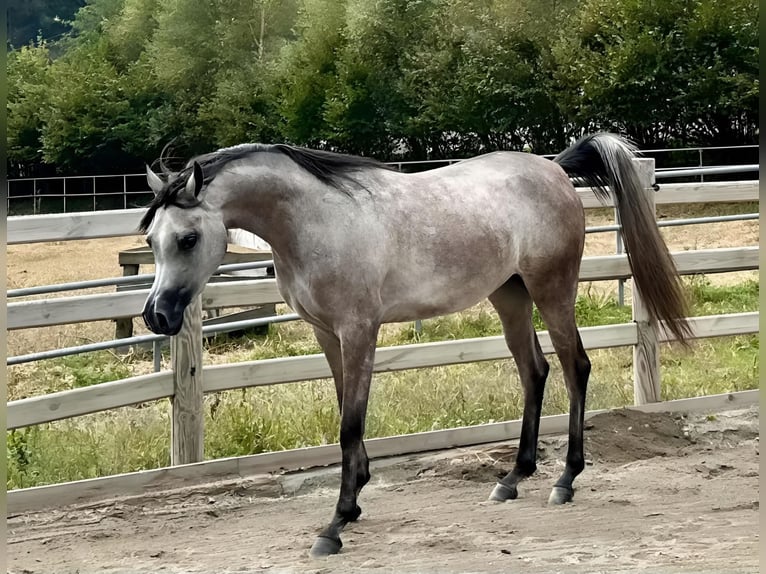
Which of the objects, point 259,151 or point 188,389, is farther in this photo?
point 188,389

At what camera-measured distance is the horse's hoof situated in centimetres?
404

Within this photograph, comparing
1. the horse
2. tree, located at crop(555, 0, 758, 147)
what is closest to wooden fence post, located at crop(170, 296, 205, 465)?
the horse

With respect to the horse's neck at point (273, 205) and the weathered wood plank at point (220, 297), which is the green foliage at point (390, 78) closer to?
the weathered wood plank at point (220, 297)

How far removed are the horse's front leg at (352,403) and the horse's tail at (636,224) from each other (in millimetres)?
1513

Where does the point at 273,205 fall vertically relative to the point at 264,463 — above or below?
above

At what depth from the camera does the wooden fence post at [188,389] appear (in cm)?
419

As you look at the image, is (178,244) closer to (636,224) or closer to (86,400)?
(86,400)

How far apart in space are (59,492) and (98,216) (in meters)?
1.16

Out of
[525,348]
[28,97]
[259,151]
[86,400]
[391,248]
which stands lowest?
[86,400]

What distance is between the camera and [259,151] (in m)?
3.62

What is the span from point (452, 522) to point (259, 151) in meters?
1.66

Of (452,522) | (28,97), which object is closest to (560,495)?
(452,522)

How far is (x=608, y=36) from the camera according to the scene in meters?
26.2

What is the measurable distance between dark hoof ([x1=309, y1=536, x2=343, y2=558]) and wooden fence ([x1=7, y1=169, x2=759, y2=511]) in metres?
0.99
